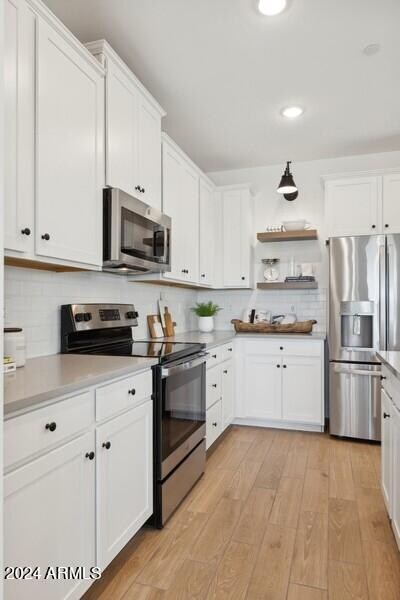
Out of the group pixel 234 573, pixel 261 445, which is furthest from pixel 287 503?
pixel 261 445

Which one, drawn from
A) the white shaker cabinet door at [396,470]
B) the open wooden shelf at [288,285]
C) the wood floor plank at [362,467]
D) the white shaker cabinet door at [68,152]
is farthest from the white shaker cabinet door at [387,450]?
the open wooden shelf at [288,285]

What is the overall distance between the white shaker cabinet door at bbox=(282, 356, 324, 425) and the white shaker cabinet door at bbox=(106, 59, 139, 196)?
2.17m

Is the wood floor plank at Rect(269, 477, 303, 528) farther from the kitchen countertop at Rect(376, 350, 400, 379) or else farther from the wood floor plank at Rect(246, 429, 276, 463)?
the kitchen countertop at Rect(376, 350, 400, 379)

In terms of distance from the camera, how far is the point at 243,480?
2674mm

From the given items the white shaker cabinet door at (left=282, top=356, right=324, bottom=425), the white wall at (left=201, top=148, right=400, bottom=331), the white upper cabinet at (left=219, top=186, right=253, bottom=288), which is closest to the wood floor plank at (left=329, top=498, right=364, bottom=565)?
the white shaker cabinet door at (left=282, top=356, right=324, bottom=425)

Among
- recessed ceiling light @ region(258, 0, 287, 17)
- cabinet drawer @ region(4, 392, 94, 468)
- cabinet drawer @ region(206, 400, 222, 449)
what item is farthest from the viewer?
cabinet drawer @ region(206, 400, 222, 449)

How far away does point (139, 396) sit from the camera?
6.20 feet

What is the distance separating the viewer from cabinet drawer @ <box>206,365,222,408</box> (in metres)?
3.04

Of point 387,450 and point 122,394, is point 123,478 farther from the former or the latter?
point 387,450

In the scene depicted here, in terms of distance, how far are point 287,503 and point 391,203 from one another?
2.73 meters

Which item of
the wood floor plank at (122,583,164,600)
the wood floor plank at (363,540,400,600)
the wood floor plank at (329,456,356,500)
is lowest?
the wood floor plank at (363,540,400,600)

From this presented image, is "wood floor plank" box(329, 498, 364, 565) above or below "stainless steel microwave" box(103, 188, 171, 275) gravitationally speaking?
below

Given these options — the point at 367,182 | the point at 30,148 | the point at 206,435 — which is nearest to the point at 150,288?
the point at 206,435

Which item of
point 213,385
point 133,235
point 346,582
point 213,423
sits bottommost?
point 346,582
